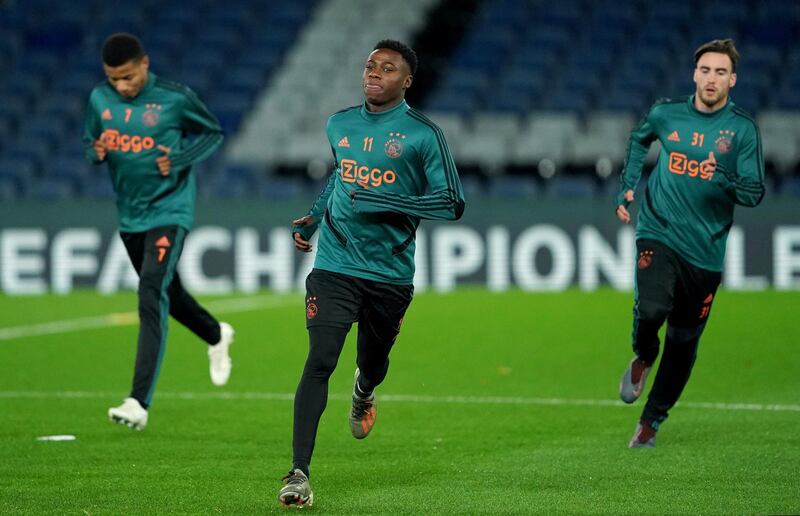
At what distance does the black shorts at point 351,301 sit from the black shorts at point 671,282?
66.7 inches

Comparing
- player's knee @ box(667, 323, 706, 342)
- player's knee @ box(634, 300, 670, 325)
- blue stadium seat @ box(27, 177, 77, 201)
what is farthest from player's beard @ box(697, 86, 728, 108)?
blue stadium seat @ box(27, 177, 77, 201)

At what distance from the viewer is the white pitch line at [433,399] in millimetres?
10148

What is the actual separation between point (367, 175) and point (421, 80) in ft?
68.1

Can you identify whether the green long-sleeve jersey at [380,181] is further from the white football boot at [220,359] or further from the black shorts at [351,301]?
the white football boot at [220,359]

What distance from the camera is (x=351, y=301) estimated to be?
7.03m

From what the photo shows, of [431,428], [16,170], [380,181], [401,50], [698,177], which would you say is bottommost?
[431,428]

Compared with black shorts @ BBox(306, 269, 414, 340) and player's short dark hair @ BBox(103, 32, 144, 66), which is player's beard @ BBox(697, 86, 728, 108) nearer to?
black shorts @ BBox(306, 269, 414, 340)

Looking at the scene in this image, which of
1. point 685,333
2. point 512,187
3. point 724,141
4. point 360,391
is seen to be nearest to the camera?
point 360,391

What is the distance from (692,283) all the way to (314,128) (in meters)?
17.3

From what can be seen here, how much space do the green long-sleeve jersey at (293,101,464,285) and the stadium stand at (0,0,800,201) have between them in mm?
14223

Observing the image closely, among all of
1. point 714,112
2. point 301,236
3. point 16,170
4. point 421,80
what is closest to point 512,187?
point 421,80

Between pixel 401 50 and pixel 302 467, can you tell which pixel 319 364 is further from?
pixel 401 50

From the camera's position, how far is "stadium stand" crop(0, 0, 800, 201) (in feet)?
75.8

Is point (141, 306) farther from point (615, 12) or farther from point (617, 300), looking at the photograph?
point (615, 12)
